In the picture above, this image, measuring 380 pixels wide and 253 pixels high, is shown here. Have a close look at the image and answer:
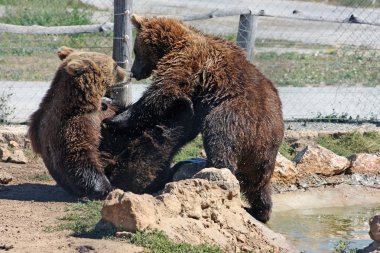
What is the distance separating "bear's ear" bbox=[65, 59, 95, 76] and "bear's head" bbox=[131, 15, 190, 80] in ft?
2.77

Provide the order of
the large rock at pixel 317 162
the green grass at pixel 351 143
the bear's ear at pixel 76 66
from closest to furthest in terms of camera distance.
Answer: the bear's ear at pixel 76 66, the large rock at pixel 317 162, the green grass at pixel 351 143

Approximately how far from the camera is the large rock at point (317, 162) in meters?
10.6

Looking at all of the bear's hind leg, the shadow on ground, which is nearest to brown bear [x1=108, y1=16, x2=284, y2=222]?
the bear's hind leg

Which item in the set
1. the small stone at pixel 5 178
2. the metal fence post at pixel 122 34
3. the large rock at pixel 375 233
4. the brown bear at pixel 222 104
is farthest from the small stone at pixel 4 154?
the large rock at pixel 375 233

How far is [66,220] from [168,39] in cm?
225

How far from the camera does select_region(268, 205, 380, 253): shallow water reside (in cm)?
873

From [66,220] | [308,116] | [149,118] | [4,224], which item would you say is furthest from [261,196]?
[308,116]

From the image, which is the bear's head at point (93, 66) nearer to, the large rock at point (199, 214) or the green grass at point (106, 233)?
the green grass at point (106, 233)

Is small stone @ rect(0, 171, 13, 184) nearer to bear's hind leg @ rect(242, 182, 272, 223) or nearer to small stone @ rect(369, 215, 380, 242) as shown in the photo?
bear's hind leg @ rect(242, 182, 272, 223)

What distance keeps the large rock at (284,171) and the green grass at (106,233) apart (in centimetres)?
279

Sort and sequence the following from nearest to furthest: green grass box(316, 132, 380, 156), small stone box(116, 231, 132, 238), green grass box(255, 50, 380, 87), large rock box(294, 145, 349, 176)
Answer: small stone box(116, 231, 132, 238) < large rock box(294, 145, 349, 176) < green grass box(316, 132, 380, 156) < green grass box(255, 50, 380, 87)

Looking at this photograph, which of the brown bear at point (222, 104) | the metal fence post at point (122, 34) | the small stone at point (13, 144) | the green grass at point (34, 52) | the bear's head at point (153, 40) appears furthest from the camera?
the green grass at point (34, 52)

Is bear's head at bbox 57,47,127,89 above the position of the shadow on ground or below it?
above

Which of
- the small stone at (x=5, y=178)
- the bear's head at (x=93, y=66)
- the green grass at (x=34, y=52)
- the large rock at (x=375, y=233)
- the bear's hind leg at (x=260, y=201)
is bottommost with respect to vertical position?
the green grass at (x=34, y=52)
